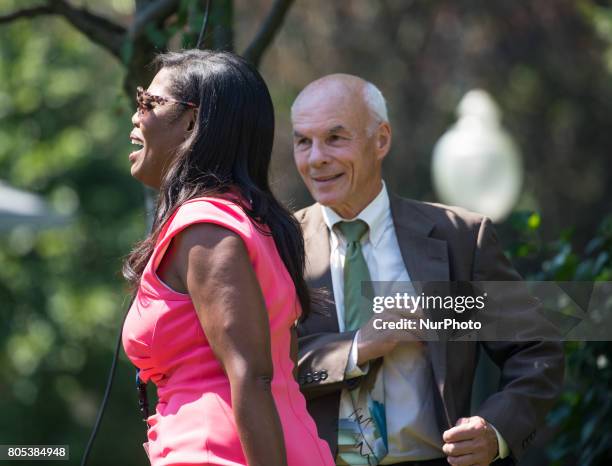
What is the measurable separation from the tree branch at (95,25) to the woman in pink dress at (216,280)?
5.55 ft

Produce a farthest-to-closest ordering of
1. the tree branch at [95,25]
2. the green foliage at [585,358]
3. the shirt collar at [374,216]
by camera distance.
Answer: the green foliage at [585,358], the tree branch at [95,25], the shirt collar at [374,216]

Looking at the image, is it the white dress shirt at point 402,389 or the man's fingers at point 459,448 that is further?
the white dress shirt at point 402,389

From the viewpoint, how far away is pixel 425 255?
3965mm

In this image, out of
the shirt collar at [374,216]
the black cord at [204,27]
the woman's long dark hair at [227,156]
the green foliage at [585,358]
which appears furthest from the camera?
the green foliage at [585,358]

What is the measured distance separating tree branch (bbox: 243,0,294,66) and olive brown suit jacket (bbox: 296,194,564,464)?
77 centimetres

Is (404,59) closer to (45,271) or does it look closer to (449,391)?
(45,271)

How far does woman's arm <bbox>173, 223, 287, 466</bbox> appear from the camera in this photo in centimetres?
259

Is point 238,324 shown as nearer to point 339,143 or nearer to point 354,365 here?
point 354,365

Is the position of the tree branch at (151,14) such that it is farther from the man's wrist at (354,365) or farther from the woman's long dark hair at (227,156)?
the woman's long dark hair at (227,156)

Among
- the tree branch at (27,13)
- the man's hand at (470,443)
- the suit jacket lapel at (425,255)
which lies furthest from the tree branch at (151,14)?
the man's hand at (470,443)

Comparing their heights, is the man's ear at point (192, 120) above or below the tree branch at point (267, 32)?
below

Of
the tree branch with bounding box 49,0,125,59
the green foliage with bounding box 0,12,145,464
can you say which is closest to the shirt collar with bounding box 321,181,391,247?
the tree branch with bounding box 49,0,125,59

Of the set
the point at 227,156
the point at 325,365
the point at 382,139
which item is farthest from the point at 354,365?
the point at 227,156

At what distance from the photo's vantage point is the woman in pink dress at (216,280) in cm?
262
